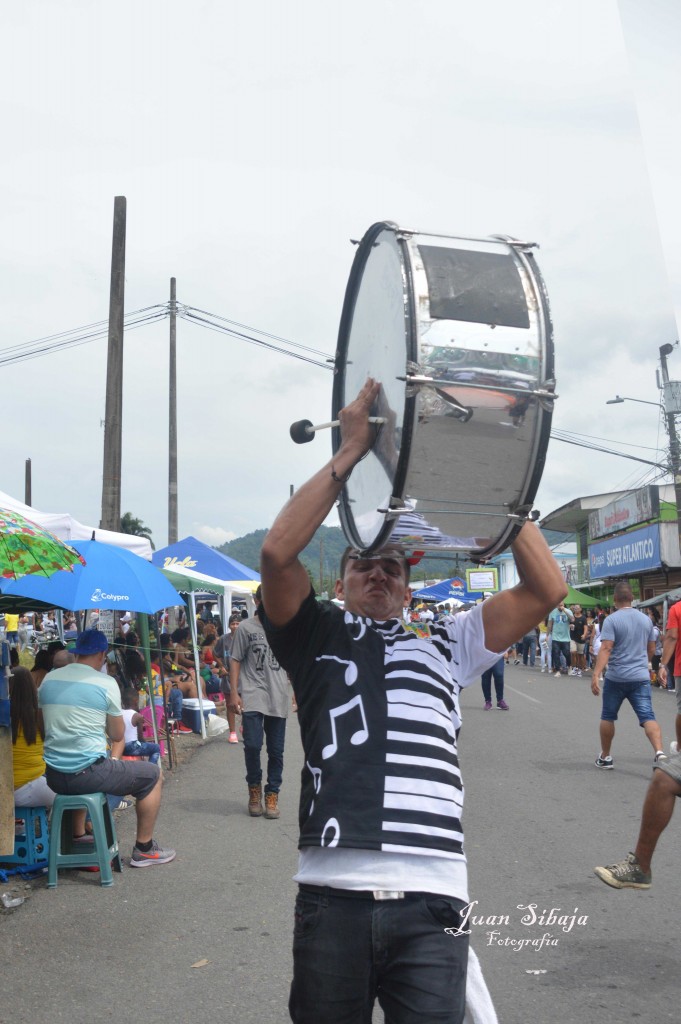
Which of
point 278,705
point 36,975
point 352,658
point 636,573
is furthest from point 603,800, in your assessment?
point 636,573

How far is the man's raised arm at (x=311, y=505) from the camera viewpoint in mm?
2434

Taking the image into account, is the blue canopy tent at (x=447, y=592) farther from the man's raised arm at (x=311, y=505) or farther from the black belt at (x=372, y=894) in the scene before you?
the black belt at (x=372, y=894)

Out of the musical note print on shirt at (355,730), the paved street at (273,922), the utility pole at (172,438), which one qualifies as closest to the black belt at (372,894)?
the musical note print on shirt at (355,730)

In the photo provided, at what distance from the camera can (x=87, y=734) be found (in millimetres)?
6359

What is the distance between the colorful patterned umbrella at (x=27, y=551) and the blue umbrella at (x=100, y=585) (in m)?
1.41

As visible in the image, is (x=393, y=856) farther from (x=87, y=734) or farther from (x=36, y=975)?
(x=87, y=734)

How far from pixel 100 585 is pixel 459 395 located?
6.26 m

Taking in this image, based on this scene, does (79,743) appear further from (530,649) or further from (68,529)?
(530,649)

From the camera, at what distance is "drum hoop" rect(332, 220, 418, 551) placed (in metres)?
2.29

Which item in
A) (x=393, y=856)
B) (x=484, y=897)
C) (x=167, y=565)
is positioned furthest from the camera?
(x=167, y=565)

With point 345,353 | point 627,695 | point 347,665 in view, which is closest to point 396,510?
point 347,665

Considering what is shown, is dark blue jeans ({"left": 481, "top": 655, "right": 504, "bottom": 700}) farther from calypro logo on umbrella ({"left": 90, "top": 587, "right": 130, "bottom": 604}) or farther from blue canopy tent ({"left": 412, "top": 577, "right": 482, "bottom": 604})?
blue canopy tent ({"left": 412, "top": 577, "right": 482, "bottom": 604})

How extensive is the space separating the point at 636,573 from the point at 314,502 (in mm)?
36731

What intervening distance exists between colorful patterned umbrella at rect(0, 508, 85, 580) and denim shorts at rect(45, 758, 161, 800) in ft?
4.72
